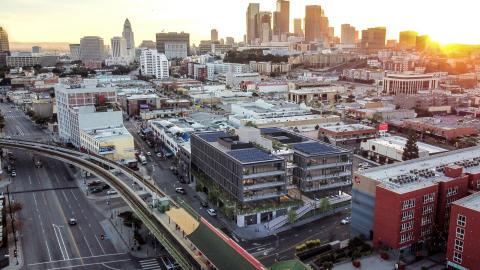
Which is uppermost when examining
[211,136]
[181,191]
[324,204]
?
[211,136]

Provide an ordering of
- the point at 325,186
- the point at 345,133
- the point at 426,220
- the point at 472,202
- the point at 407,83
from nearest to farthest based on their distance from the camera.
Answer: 1. the point at 472,202
2. the point at 426,220
3. the point at 325,186
4. the point at 345,133
5. the point at 407,83

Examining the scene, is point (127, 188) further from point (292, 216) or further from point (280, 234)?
point (292, 216)

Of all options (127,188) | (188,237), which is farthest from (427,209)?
(127,188)

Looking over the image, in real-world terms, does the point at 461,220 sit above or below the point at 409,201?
below

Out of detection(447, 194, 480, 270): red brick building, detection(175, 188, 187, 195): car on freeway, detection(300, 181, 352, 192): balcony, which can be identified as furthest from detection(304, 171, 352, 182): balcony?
detection(447, 194, 480, 270): red brick building

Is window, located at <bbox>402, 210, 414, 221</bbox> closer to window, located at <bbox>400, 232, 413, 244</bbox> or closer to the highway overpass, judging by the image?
window, located at <bbox>400, 232, 413, 244</bbox>

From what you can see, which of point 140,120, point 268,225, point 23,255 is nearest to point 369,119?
point 140,120
